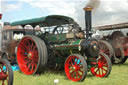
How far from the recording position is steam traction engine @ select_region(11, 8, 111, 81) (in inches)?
222

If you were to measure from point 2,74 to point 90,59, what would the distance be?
3097 mm

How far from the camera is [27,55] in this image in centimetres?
680

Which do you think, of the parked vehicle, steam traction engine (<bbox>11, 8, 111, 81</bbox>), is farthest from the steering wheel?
the parked vehicle

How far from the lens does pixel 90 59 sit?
5965mm

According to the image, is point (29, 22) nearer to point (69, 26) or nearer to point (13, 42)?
point (69, 26)

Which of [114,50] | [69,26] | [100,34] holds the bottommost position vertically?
[114,50]

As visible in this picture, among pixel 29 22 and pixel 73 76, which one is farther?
pixel 29 22

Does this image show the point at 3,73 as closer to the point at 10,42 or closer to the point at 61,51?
the point at 61,51

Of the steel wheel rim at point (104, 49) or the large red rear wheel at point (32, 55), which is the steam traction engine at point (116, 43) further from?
the large red rear wheel at point (32, 55)

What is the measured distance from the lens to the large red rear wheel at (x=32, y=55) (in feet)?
20.0

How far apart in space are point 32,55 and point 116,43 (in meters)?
4.58

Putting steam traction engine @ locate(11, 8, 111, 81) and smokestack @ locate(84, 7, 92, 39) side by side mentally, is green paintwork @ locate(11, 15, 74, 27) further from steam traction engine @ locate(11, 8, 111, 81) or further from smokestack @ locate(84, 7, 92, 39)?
smokestack @ locate(84, 7, 92, 39)

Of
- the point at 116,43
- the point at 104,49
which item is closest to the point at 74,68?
the point at 104,49

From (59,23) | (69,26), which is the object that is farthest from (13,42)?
(69,26)
